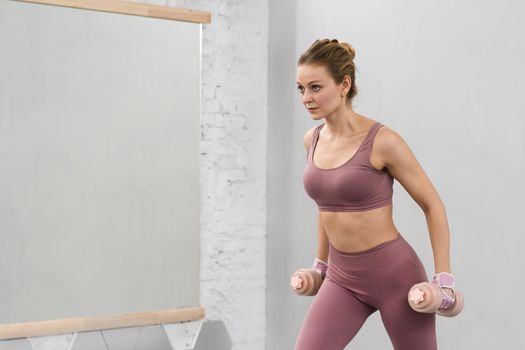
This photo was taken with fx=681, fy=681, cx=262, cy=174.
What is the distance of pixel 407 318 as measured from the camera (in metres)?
1.82

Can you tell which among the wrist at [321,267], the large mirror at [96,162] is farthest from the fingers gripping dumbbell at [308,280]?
the large mirror at [96,162]

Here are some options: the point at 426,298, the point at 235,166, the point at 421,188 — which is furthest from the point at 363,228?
the point at 235,166

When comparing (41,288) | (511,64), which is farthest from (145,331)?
(511,64)

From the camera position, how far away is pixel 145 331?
3.21 meters

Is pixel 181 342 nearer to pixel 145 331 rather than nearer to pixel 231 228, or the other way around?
pixel 145 331

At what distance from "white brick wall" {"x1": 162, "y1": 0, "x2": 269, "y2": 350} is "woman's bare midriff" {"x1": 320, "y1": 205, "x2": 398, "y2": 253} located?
59.8 inches

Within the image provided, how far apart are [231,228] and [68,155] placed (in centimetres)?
87

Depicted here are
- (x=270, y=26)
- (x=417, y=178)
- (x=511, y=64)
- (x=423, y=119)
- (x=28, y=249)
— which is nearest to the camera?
(x=417, y=178)

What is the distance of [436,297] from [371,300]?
10.6 inches

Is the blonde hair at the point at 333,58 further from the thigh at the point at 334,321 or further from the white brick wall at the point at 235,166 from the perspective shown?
the white brick wall at the point at 235,166

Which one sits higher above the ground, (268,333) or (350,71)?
(350,71)

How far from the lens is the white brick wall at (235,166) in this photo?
3.33 meters

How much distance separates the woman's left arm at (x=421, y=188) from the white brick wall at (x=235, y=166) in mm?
1618

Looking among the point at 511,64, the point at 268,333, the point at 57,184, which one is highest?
the point at 511,64
